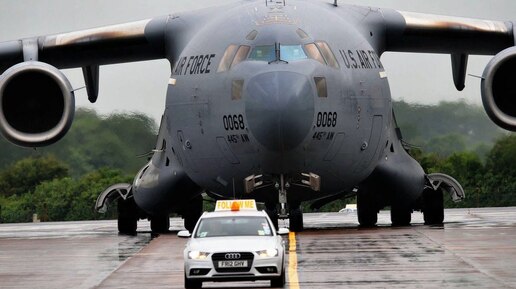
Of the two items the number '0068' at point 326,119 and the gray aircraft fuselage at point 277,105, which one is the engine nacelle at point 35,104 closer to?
the gray aircraft fuselage at point 277,105

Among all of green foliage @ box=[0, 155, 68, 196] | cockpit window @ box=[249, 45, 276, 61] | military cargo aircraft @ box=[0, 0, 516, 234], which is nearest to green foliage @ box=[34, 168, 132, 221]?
green foliage @ box=[0, 155, 68, 196]

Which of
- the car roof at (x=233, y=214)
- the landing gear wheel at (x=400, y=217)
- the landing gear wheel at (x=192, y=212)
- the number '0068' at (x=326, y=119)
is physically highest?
the number '0068' at (x=326, y=119)

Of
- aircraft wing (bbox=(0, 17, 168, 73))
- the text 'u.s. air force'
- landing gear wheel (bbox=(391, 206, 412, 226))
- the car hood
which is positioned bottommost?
landing gear wheel (bbox=(391, 206, 412, 226))

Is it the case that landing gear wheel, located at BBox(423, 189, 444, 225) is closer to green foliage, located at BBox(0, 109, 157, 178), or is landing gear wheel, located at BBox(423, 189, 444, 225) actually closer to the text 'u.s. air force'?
the text 'u.s. air force'

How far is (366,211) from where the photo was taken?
1153 inches

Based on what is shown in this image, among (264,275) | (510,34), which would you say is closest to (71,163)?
(510,34)

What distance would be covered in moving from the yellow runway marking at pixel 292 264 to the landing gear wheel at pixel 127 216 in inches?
178

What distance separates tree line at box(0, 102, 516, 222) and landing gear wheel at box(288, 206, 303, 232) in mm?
9178

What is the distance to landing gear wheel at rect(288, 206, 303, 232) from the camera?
26562 millimetres

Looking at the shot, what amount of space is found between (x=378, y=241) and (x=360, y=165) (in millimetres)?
1432

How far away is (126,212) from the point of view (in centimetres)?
2864

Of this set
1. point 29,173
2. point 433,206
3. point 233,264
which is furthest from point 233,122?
point 29,173

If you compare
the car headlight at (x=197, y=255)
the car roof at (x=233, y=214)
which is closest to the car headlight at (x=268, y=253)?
the car headlight at (x=197, y=255)

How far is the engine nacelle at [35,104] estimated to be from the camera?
2502cm
